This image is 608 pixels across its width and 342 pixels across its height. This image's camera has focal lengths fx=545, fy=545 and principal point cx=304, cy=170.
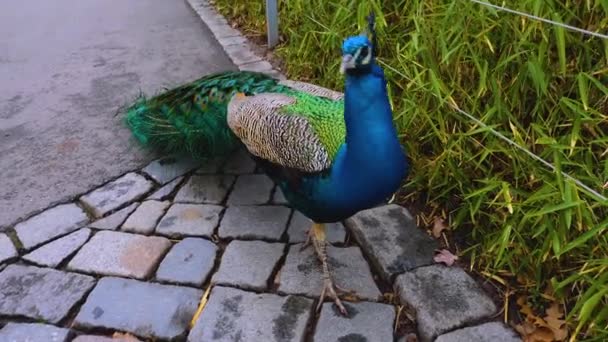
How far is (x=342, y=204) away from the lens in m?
1.93

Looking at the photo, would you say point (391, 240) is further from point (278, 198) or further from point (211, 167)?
point (211, 167)

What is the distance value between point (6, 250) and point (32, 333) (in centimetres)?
57

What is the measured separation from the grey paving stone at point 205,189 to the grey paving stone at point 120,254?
340 millimetres

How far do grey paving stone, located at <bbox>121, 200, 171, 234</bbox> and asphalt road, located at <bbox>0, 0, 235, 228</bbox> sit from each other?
39 centimetres

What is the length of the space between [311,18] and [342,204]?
205 centimetres

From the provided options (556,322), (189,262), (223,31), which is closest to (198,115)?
(189,262)

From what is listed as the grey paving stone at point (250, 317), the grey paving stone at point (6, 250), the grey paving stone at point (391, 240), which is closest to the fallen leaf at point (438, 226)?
the grey paving stone at point (391, 240)

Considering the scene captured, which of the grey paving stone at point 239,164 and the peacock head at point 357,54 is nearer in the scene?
the peacock head at point 357,54

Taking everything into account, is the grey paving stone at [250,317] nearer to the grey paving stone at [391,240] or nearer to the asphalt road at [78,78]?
the grey paving stone at [391,240]

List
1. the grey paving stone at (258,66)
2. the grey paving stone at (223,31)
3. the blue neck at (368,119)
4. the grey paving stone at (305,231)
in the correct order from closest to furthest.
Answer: the blue neck at (368,119)
the grey paving stone at (305,231)
the grey paving stone at (258,66)
the grey paving stone at (223,31)

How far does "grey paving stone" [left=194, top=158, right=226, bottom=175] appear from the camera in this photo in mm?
2949

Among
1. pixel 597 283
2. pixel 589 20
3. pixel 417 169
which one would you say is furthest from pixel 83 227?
pixel 589 20

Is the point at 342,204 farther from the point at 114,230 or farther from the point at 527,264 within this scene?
the point at 114,230

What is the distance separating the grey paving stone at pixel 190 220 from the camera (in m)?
2.53
